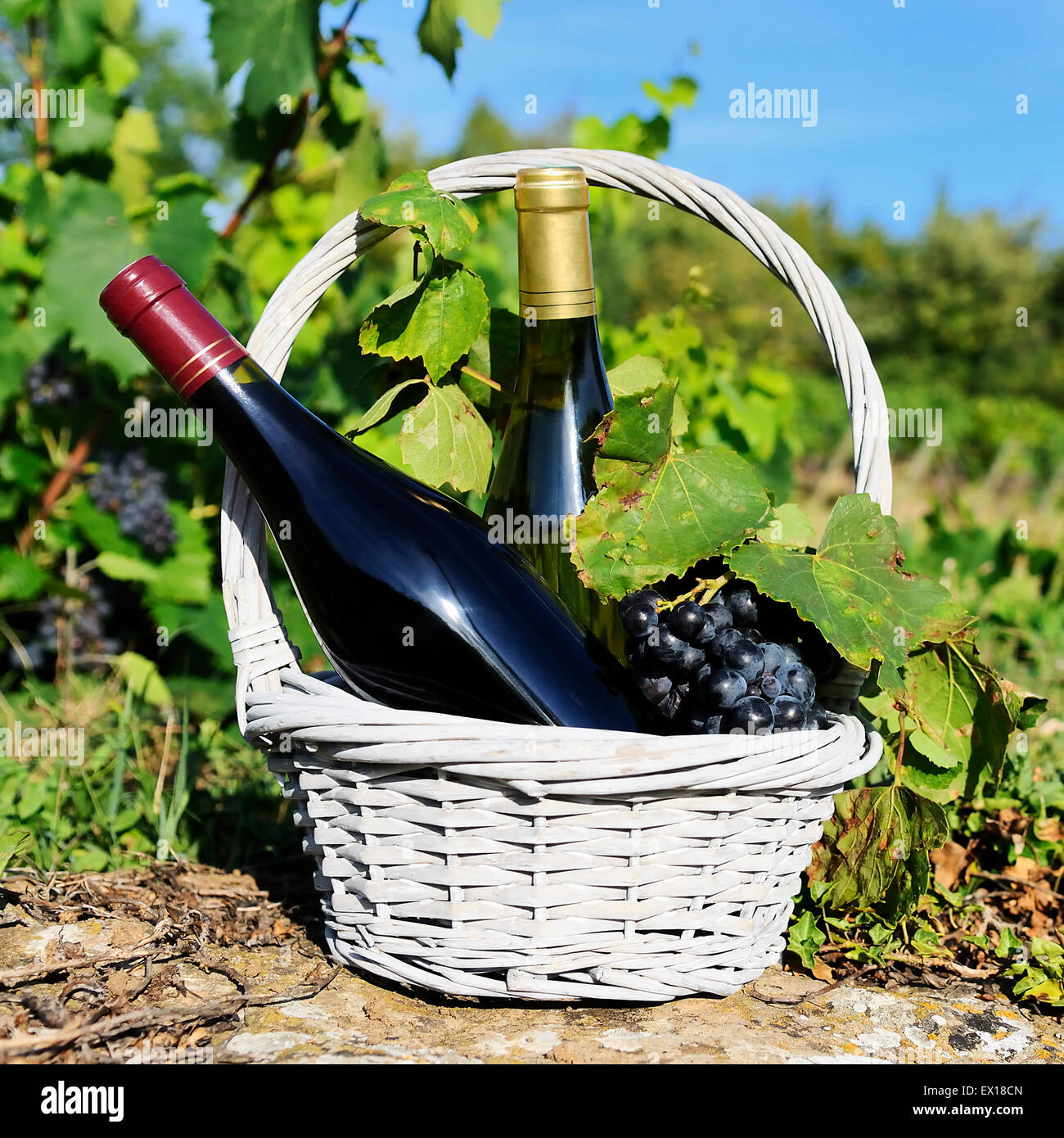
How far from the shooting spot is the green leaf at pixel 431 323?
1349mm

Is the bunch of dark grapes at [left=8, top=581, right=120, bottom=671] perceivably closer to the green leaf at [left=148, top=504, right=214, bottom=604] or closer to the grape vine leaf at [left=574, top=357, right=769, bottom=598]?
the green leaf at [left=148, top=504, right=214, bottom=604]

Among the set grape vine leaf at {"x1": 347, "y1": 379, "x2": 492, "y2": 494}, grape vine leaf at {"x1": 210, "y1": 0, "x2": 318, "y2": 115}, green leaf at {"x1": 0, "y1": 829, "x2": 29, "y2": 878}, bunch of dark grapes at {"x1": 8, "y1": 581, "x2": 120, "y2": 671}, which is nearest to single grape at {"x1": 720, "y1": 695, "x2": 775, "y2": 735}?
grape vine leaf at {"x1": 347, "y1": 379, "x2": 492, "y2": 494}

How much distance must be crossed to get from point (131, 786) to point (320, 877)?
2.83 feet

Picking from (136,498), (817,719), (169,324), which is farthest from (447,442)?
(136,498)

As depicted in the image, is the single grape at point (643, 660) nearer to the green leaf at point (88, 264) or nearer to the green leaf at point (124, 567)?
the green leaf at point (88, 264)

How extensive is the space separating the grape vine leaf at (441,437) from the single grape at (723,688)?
45 centimetres

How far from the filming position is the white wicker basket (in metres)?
1.01

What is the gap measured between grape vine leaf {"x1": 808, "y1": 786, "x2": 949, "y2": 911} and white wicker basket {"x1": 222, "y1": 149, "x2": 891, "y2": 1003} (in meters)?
0.13

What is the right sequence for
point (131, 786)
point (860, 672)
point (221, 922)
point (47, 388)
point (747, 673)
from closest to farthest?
1. point (747, 673)
2. point (860, 672)
3. point (221, 922)
4. point (131, 786)
5. point (47, 388)

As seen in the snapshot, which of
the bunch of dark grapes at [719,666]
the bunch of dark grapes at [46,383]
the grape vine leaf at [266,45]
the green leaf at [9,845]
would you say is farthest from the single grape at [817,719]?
the bunch of dark grapes at [46,383]

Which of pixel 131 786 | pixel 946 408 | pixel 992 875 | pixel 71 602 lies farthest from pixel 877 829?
pixel 946 408

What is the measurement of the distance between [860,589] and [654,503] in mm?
248

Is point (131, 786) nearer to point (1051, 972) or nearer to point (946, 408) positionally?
point (1051, 972)

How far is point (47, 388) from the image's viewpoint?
2.54 m
